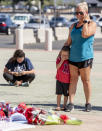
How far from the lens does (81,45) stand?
9.41 meters

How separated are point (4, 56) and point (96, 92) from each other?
9947 millimetres

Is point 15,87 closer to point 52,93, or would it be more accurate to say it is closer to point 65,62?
point 52,93

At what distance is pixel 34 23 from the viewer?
47.5 metres

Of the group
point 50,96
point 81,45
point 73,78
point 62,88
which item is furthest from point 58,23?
point 81,45

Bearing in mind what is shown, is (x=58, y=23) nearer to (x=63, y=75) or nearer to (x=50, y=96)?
(x=50, y=96)

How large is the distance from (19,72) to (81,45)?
3.79 meters

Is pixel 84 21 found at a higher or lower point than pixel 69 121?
higher

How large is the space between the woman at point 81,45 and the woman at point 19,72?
337 centimetres

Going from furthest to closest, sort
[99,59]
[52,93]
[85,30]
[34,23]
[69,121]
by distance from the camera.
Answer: [34,23] < [99,59] < [52,93] < [85,30] < [69,121]

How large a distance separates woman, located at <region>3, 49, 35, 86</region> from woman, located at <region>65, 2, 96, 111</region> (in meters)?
3.37

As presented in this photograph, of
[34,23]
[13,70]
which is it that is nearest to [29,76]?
[13,70]

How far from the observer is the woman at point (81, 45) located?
30.4ft

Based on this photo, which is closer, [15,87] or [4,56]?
[15,87]

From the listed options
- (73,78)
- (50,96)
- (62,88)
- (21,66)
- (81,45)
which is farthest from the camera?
(21,66)
